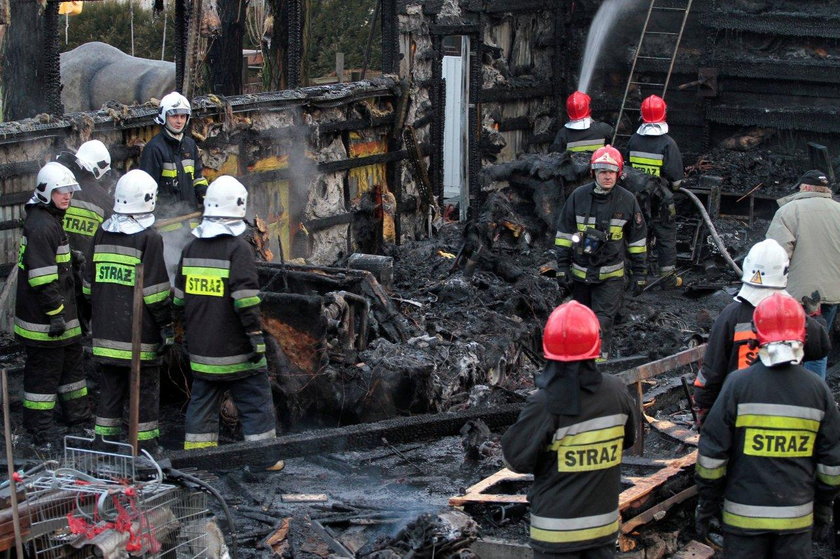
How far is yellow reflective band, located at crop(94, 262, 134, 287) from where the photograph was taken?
8.01 metres

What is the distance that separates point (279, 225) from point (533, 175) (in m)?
2.88

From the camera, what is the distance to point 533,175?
507 inches

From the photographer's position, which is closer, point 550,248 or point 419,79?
point 550,248

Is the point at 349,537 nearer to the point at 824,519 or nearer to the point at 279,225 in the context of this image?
the point at 824,519

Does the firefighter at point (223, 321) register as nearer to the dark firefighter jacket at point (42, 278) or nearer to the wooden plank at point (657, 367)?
the dark firefighter jacket at point (42, 278)

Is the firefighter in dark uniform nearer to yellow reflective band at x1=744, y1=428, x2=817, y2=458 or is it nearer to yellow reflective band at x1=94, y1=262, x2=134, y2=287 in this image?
yellow reflective band at x1=94, y1=262, x2=134, y2=287

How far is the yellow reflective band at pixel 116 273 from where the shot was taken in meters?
8.01

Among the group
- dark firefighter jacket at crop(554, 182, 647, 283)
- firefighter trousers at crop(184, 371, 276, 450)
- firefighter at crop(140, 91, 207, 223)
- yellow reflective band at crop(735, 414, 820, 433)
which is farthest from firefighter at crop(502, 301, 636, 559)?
firefighter at crop(140, 91, 207, 223)

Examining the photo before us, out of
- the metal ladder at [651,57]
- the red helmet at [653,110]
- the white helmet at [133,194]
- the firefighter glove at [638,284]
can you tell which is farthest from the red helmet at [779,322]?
the metal ladder at [651,57]

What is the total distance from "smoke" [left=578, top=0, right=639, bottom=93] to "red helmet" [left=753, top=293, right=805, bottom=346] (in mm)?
12090

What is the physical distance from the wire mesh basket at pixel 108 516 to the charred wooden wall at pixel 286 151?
4618mm

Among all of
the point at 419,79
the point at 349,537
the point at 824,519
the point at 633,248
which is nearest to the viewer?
the point at 824,519

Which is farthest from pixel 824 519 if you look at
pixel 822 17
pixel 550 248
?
pixel 822 17

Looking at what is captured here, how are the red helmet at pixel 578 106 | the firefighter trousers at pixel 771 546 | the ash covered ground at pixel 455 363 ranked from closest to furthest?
the firefighter trousers at pixel 771 546, the ash covered ground at pixel 455 363, the red helmet at pixel 578 106
